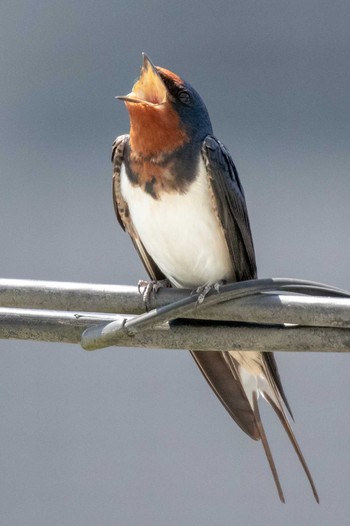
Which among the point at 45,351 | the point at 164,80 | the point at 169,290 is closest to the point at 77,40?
the point at 45,351

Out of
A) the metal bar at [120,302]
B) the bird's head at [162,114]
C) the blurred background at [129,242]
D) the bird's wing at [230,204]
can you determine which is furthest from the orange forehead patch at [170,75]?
the blurred background at [129,242]

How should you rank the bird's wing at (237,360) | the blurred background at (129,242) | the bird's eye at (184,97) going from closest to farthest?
the bird's wing at (237,360) → the bird's eye at (184,97) → the blurred background at (129,242)

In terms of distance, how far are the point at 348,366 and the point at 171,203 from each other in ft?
7.63

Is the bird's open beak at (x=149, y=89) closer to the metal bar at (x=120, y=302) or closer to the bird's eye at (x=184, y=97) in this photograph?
the bird's eye at (x=184, y=97)

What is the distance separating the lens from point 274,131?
257 inches

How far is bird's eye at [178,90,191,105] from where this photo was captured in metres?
3.82

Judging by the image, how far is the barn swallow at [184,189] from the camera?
371 centimetres

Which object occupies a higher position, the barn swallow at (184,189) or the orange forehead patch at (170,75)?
the orange forehead patch at (170,75)

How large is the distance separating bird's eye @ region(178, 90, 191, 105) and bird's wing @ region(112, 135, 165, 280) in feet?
0.67

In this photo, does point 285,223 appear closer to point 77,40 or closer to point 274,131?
point 274,131

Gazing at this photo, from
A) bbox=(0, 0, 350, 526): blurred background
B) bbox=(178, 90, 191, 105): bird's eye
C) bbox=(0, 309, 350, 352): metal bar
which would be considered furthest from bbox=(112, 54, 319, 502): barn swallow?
bbox=(0, 0, 350, 526): blurred background

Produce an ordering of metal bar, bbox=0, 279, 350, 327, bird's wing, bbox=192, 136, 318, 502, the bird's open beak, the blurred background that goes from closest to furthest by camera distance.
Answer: metal bar, bbox=0, 279, 350, 327, bird's wing, bbox=192, 136, 318, 502, the bird's open beak, the blurred background

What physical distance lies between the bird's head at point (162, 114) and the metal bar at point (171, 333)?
1.05 m

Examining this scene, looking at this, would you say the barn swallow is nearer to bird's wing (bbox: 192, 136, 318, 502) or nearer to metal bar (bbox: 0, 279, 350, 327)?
bird's wing (bbox: 192, 136, 318, 502)
